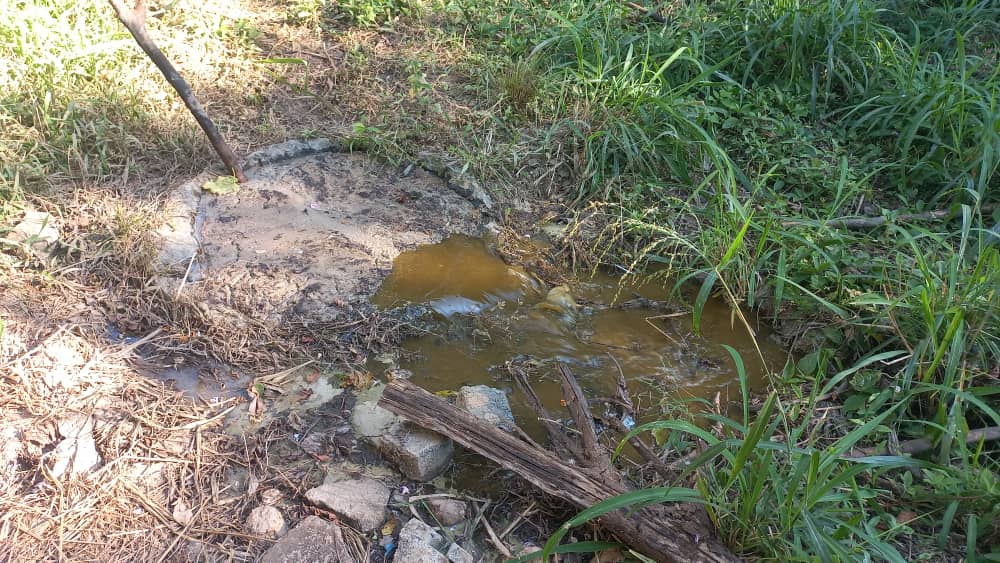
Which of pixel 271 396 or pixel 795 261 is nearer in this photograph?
pixel 271 396

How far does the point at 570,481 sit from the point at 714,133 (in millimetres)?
2462

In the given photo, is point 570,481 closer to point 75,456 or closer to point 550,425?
point 550,425

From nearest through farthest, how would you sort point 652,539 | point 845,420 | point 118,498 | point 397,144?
point 652,539
point 118,498
point 845,420
point 397,144

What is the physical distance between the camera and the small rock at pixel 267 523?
194 centimetres

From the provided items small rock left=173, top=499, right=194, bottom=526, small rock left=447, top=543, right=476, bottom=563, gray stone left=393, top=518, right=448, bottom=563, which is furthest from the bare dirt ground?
small rock left=447, top=543, right=476, bottom=563

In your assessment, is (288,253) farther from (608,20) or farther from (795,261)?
(608,20)

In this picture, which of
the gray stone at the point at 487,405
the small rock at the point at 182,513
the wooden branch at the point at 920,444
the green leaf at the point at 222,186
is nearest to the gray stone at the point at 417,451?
the gray stone at the point at 487,405

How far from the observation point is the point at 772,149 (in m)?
3.67

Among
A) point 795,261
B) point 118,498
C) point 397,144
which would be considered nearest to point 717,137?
point 795,261

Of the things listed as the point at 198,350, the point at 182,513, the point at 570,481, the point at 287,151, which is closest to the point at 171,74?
the point at 287,151

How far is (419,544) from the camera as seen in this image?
1865mm

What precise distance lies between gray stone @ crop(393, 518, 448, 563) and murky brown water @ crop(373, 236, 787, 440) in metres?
0.56

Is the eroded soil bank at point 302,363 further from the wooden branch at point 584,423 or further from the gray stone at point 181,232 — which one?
the wooden branch at point 584,423

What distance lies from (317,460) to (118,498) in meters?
0.58
